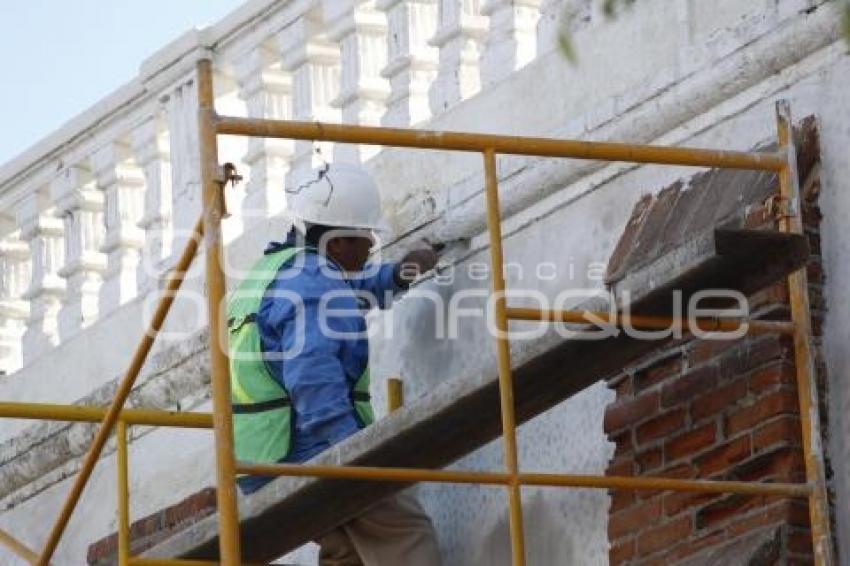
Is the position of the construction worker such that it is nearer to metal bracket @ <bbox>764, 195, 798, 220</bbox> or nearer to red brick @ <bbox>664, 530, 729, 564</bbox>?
red brick @ <bbox>664, 530, 729, 564</bbox>

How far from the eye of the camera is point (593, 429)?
12.3m

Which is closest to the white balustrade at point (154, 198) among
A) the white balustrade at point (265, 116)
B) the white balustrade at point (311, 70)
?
the white balustrade at point (265, 116)

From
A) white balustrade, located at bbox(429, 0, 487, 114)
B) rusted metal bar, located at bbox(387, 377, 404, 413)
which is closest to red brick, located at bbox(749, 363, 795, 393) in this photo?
rusted metal bar, located at bbox(387, 377, 404, 413)

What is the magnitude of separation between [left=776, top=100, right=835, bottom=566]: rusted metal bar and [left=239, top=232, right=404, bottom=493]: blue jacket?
5.26 ft

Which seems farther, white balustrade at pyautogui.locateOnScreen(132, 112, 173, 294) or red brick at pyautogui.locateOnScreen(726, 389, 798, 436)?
white balustrade at pyautogui.locateOnScreen(132, 112, 173, 294)

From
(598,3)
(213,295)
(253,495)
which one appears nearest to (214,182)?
(213,295)

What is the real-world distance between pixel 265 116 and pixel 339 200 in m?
1.53

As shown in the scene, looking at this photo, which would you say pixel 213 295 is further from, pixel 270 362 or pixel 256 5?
pixel 256 5

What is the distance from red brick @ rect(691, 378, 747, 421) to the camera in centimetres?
1166

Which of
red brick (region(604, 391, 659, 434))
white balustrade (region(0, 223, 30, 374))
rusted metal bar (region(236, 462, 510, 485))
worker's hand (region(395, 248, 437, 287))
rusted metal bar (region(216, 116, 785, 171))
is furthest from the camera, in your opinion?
white balustrade (region(0, 223, 30, 374))

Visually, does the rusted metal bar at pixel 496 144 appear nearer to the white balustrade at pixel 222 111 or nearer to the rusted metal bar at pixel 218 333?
the rusted metal bar at pixel 218 333

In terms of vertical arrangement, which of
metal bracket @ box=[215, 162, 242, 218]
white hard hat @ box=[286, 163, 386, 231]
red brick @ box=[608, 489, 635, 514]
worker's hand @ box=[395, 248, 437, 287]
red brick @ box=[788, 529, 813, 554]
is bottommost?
red brick @ box=[788, 529, 813, 554]

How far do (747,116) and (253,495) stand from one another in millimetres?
1985

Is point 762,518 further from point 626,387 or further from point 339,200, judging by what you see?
point 339,200
